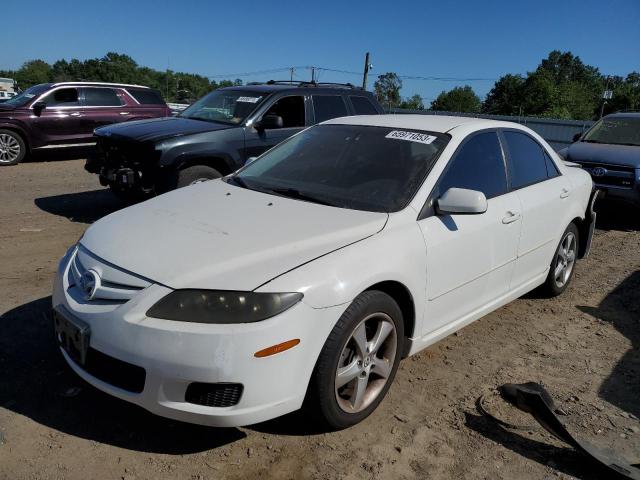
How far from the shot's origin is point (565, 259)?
16.1ft

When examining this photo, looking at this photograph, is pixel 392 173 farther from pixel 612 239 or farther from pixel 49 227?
pixel 612 239

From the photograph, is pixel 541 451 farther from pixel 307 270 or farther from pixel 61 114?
pixel 61 114

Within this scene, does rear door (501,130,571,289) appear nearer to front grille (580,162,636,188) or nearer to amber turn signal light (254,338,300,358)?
amber turn signal light (254,338,300,358)

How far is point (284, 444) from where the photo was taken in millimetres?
2701

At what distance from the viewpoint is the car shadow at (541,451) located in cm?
262

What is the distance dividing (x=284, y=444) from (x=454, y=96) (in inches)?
3107

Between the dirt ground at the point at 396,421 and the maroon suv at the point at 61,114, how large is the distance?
7.83 metres

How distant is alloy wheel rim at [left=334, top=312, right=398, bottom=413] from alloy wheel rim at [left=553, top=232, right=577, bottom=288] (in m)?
2.49

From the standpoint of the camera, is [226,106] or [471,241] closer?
[471,241]

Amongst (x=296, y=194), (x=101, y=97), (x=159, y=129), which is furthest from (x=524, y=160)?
(x=101, y=97)

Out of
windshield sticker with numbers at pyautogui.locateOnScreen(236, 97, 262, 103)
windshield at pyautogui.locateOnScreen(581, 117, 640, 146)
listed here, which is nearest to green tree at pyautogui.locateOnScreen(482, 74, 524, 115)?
windshield at pyautogui.locateOnScreen(581, 117, 640, 146)

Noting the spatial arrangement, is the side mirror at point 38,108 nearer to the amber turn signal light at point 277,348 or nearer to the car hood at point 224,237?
the car hood at point 224,237

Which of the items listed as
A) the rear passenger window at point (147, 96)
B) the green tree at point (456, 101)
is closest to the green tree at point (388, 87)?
the green tree at point (456, 101)

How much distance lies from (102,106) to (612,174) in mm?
10496
